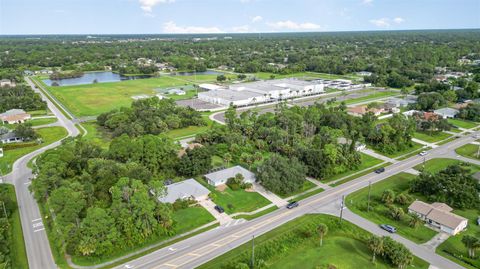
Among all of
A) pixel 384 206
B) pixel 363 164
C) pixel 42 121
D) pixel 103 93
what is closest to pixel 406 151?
pixel 363 164

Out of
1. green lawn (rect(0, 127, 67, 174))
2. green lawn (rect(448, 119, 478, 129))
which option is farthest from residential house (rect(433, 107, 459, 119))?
green lawn (rect(0, 127, 67, 174))

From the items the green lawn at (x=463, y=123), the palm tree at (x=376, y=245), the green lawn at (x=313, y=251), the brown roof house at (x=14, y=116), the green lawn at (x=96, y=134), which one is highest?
the brown roof house at (x=14, y=116)

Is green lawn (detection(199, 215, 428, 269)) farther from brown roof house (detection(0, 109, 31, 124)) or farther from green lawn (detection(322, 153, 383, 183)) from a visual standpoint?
brown roof house (detection(0, 109, 31, 124))

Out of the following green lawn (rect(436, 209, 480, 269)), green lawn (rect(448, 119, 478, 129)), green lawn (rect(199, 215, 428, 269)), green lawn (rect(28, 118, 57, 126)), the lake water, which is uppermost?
the lake water

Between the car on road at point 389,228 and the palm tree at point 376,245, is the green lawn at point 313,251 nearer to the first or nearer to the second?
the palm tree at point 376,245

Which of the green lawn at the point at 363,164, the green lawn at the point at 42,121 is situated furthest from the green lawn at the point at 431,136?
the green lawn at the point at 42,121

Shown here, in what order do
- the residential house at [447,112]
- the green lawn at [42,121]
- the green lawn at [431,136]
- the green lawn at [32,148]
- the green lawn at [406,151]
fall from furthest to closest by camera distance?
1. the residential house at [447,112]
2. the green lawn at [42,121]
3. the green lawn at [431,136]
4. the green lawn at [406,151]
5. the green lawn at [32,148]

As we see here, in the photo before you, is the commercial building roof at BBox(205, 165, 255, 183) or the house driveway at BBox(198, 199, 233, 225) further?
the commercial building roof at BBox(205, 165, 255, 183)

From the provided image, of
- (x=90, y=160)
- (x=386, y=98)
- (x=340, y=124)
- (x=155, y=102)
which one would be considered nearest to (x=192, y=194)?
(x=90, y=160)
